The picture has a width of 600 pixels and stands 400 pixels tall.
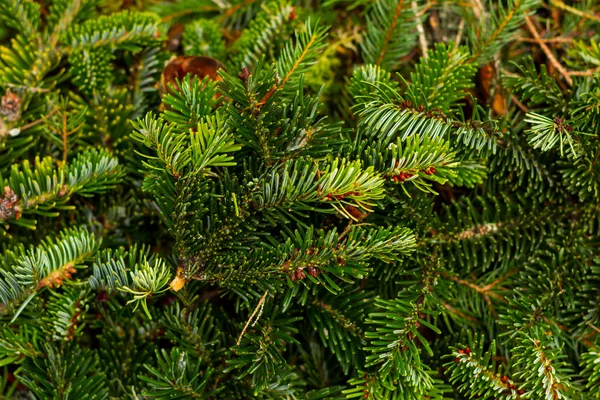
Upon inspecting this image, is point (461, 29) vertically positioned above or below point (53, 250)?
above

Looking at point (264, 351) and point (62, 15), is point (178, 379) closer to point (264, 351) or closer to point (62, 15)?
point (264, 351)

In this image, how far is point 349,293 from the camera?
2.84 ft

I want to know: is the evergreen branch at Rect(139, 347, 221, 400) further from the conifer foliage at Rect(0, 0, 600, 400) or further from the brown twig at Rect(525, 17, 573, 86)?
the brown twig at Rect(525, 17, 573, 86)

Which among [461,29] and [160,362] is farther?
[461,29]

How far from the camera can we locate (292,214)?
0.83 metres

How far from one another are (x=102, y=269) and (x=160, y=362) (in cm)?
17

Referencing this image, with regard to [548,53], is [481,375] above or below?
below

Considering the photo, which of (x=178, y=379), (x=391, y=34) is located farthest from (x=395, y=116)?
(x=178, y=379)

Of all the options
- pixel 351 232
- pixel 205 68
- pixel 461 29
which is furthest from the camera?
pixel 461 29

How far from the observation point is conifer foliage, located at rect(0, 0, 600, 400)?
2.50ft

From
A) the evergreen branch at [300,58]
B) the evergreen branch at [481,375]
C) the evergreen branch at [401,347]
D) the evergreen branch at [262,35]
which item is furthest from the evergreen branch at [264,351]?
the evergreen branch at [262,35]

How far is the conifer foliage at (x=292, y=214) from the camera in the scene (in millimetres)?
763

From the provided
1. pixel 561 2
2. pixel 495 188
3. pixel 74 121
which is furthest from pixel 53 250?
pixel 561 2

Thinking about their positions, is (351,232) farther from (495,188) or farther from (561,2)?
(561,2)
